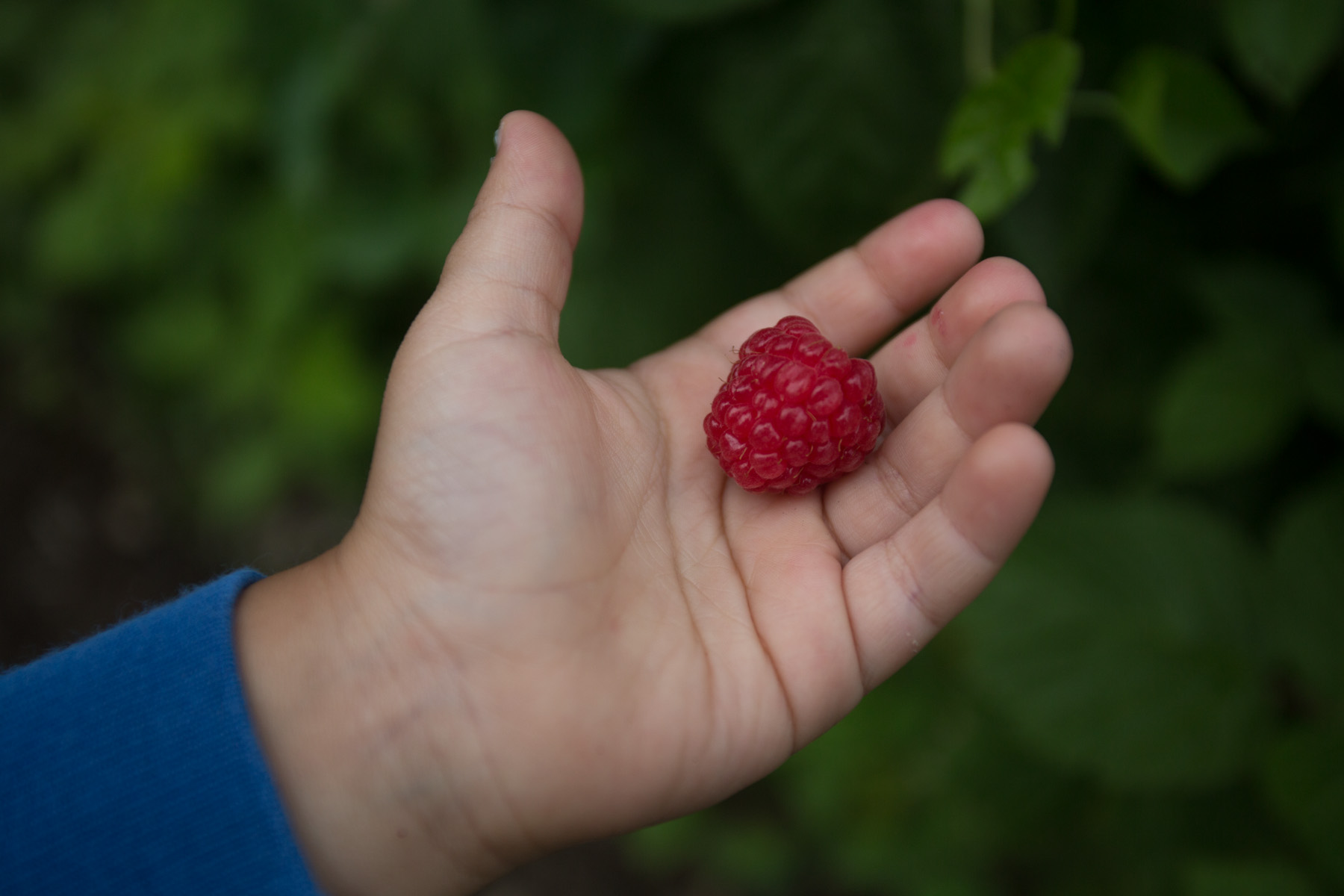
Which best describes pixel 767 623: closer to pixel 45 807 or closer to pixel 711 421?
pixel 711 421

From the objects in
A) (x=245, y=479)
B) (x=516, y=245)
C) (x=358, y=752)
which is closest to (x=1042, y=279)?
(x=516, y=245)

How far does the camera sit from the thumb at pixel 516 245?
1.42 metres

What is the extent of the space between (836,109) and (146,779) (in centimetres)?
158

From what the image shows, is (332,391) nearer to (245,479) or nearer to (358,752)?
(245,479)

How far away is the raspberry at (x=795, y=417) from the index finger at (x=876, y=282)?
17 centimetres

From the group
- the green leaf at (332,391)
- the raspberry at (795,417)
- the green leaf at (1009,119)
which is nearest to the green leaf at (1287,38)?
the green leaf at (1009,119)

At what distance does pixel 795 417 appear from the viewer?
1.49 meters

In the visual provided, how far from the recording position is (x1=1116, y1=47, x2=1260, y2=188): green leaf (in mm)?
1411

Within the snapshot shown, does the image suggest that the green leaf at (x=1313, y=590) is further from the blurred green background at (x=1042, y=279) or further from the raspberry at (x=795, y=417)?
the raspberry at (x=795, y=417)

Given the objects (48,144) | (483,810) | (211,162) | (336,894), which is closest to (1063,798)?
(483,810)

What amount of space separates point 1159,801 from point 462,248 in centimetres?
182

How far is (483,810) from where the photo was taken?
132 centimetres

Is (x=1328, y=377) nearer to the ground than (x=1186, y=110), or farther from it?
nearer to the ground

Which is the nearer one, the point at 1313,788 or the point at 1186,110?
the point at 1186,110
